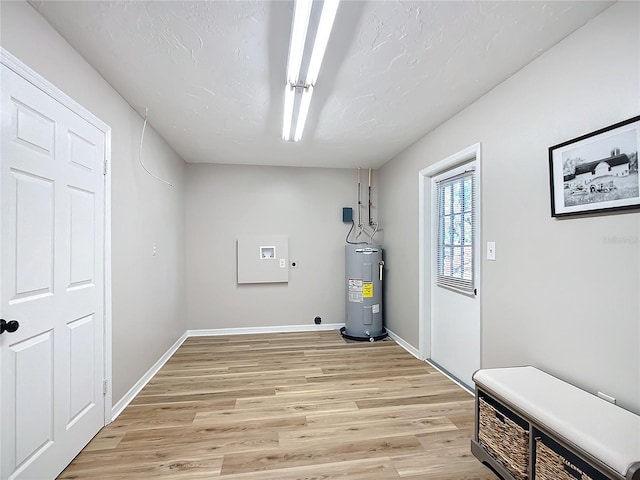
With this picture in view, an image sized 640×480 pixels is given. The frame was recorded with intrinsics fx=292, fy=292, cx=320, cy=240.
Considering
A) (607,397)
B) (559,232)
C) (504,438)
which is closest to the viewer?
(607,397)

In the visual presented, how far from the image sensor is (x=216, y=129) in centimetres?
301

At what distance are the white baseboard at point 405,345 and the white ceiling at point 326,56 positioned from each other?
254 cm

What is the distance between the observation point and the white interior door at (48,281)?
135 cm

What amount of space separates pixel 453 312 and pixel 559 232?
1.43 metres

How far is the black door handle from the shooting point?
130 cm

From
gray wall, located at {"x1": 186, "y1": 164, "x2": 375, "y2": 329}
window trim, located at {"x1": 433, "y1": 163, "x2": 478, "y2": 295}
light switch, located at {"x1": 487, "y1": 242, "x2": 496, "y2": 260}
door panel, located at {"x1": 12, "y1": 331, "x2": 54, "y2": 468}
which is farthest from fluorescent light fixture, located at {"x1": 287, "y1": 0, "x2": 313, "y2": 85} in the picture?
gray wall, located at {"x1": 186, "y1": 164, "x2": 375, "y2": 329}

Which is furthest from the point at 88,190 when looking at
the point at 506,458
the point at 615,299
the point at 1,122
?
the point at 615,299

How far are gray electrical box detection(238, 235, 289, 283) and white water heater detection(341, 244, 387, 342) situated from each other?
3.33 ft

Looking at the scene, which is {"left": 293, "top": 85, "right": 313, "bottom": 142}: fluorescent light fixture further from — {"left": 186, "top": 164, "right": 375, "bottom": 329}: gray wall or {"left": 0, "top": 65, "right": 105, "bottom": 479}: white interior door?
{"left": 186, "top": 164, "right": 375, "bottom": 329}: gray wall

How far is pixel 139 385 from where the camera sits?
2.66 meters

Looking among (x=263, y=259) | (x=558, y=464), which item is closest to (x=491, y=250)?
(x=558, y=464)

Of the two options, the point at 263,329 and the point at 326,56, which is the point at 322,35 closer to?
the point at 326,56

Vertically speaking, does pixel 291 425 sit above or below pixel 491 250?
below

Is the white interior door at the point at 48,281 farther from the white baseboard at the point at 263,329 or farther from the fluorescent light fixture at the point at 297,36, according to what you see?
the white baseboard at the point at 263,329
